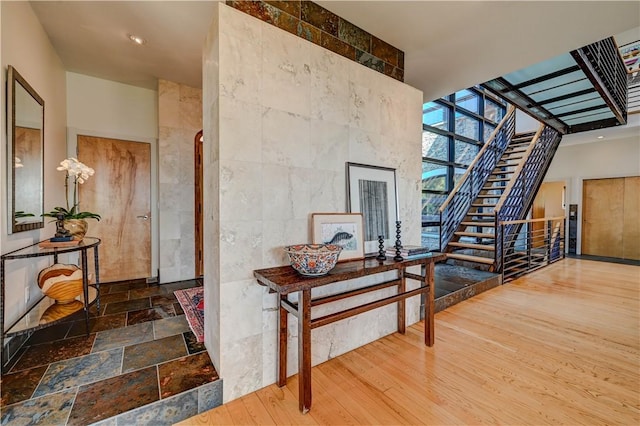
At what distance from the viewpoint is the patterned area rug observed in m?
2.26

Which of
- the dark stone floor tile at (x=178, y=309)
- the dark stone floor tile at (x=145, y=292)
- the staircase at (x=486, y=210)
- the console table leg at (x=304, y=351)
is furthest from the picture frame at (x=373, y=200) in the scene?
the staircase at (x=486, y=210)

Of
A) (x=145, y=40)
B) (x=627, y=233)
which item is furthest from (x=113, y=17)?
(x=627, y=233)

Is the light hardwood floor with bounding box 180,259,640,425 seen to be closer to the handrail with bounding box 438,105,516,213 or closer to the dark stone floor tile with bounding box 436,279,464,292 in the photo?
the dark stone floor tile with bounding box 436,279,464,292

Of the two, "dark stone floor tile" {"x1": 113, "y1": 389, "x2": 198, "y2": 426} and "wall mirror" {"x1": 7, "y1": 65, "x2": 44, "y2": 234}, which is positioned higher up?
"wall mirror" {"x1": 7, "y1": 65, "x2": 44, "y2": 234}

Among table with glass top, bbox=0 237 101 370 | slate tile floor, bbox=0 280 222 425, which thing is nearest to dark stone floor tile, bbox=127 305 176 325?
slate tile floor, bbox=0 280 222 425

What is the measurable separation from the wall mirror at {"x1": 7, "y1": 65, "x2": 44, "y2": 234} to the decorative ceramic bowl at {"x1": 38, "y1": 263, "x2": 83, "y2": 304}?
0.37m

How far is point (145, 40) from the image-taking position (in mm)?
2527

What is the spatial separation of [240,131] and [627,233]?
28.1 ft

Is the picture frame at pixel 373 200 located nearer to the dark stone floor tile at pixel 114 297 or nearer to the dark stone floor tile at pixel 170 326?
the dark stone floor tile at pixel 170 326

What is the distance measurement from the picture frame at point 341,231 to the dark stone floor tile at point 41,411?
1.58 m

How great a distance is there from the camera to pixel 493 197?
529 cm

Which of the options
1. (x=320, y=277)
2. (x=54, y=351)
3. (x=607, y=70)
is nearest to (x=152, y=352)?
(x=54, y=351)

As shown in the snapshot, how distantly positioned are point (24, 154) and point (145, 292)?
68.1 inches

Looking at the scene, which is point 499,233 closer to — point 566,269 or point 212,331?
point 566,269
